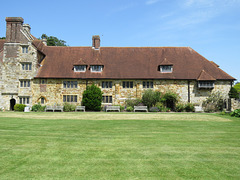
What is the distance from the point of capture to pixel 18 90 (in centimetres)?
2928

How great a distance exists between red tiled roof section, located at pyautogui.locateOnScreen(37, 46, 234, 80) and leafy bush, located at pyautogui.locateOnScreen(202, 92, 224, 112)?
264 cm

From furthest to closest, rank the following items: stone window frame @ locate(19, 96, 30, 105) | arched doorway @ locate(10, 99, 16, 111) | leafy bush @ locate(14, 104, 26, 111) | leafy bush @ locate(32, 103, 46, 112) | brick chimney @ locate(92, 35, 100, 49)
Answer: brick chimney @ locate(92, 35, 100, 49), arched doorway @ locate(10, 99, 16, 111), stone window frame @ locate(19, 96, 30, 105), leafy bush @ locate(14, 104, 26, 111), leafy bush @ locate(32, 103, 46, 112)

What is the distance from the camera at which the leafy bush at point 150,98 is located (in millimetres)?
27641

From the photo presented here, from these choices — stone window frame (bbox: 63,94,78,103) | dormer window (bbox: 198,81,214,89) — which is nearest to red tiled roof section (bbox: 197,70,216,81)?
dormer window (bbox: 198,81,214,89)

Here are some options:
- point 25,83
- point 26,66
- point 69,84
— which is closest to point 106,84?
point 69,84

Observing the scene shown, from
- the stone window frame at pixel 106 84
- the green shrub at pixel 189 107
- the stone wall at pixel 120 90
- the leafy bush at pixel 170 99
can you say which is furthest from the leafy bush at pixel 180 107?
the stone window frame at pixel 106 84

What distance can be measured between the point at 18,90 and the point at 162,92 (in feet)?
64.9

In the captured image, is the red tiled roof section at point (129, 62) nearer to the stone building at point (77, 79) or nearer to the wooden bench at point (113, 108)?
the stone building at point (77, 79)

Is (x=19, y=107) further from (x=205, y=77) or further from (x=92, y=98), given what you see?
(x=205, y=77)

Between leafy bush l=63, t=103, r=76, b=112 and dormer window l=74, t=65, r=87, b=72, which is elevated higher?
dormer window l=74, t=65, r=87, b=72

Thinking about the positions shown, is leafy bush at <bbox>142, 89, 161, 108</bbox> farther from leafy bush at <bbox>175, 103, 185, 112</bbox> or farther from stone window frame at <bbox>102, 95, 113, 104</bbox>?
stone window frame at <bbox>102, 95, 113, 104</bbox>

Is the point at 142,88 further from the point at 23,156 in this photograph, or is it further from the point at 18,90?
the point at 23,156

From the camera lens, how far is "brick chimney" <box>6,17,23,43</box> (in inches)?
1162

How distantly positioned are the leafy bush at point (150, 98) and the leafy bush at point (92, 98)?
5.89 meters
